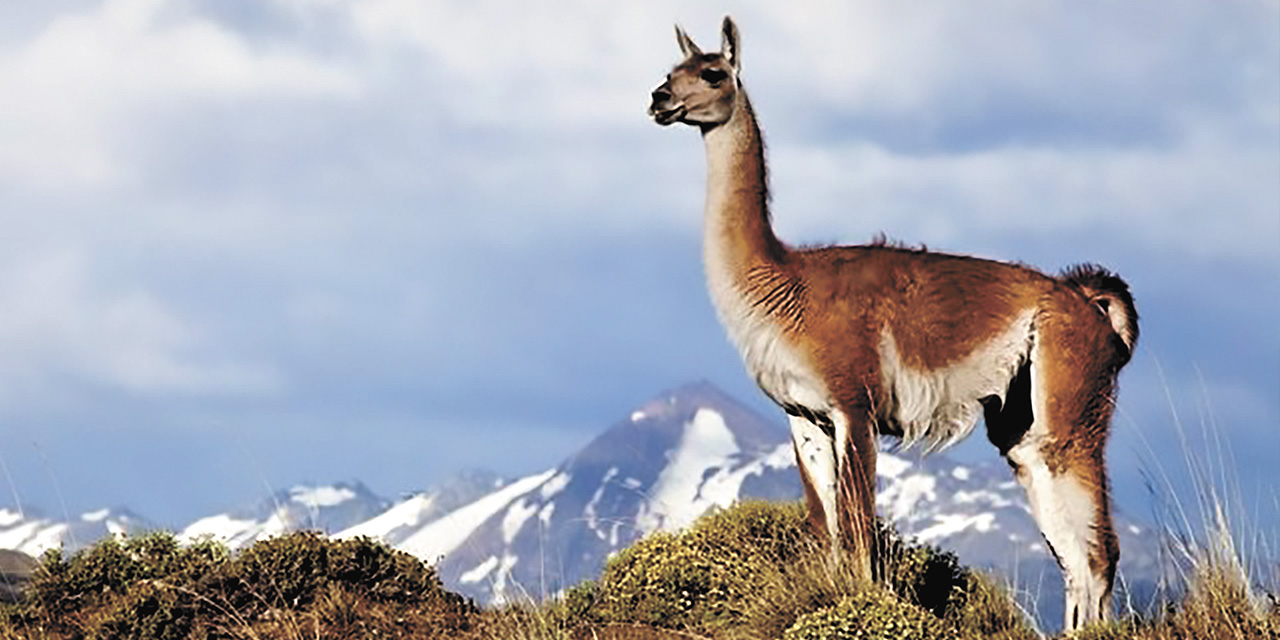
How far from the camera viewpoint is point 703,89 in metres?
14.0

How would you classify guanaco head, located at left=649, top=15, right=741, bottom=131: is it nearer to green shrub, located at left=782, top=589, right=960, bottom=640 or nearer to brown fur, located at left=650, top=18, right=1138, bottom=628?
brown fur, located at left=650, top=18, right=1138, bottom=628

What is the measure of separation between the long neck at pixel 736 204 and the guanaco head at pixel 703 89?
4.1 inches

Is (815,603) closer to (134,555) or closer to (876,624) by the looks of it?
(876,624)

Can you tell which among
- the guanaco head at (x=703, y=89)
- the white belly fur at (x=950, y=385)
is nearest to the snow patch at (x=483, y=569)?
the white belly fur at (x=950, y=385)

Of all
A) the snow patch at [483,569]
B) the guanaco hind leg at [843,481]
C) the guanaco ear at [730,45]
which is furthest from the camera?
the guanaco ear at [730,45]

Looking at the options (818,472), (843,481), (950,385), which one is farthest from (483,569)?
(950,385)

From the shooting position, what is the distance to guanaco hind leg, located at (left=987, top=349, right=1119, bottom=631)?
45.2 ft

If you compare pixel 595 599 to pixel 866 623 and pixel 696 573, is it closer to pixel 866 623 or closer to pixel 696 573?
pixel 696 573

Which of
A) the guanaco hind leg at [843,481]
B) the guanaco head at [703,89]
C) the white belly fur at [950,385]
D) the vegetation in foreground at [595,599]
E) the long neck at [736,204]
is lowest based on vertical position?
the vegetation in foreground at [595,599]

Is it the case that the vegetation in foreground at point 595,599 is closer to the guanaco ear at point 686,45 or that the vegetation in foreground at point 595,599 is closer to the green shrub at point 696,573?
the green shrub at point 696,573

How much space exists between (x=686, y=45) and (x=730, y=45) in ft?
1.09

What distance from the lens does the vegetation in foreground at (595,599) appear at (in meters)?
13.2

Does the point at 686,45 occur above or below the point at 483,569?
above

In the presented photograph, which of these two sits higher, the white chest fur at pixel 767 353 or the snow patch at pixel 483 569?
the white chest fur at pixel 767 353
